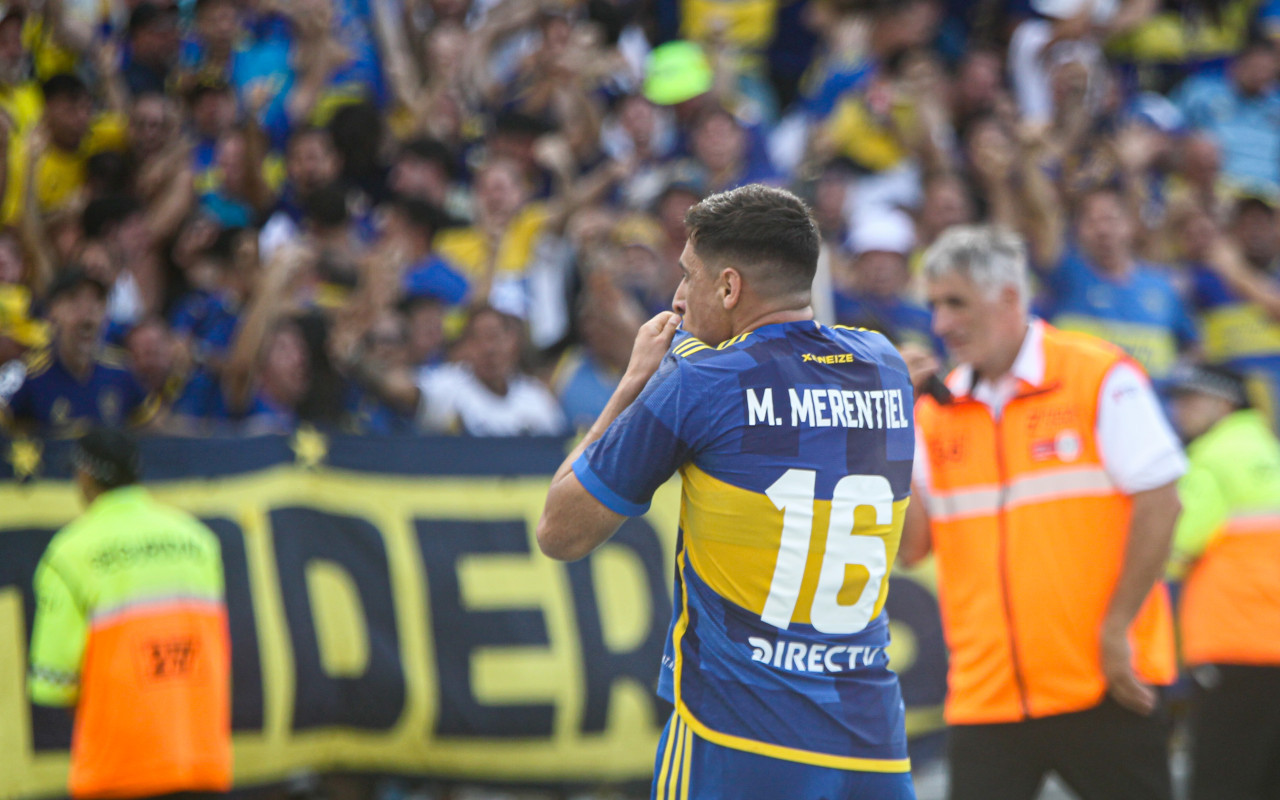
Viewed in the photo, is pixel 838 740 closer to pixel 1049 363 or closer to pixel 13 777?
pixel 1049 363

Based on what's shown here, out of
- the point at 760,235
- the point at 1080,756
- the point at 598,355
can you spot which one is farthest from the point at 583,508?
the point at 598,355

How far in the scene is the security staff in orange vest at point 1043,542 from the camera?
4652 mm

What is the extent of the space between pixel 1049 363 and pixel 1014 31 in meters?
10.4

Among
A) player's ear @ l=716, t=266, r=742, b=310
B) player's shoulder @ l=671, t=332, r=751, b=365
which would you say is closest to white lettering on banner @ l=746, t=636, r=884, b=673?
player's shoulder @ l=671, t=332, r=751, b=365

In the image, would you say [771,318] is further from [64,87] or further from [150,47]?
[150,47]

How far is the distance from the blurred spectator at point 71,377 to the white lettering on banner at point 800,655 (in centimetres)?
519

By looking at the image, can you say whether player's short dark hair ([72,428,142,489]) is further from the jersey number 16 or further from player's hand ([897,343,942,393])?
the jersey number 16

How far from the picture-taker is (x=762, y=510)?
335 centimetres

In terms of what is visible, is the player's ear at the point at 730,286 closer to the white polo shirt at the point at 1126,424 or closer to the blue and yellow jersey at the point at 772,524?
the blue and yellow jersey at the point at 772,524

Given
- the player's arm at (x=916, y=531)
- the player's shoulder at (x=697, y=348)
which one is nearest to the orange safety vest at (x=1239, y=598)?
the player's arm at (x=916, y=531)

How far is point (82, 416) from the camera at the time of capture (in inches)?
294

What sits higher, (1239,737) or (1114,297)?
(1114,297)

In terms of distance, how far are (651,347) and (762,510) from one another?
0.52m

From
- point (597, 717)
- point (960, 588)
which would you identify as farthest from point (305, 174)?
point (960, 588)
